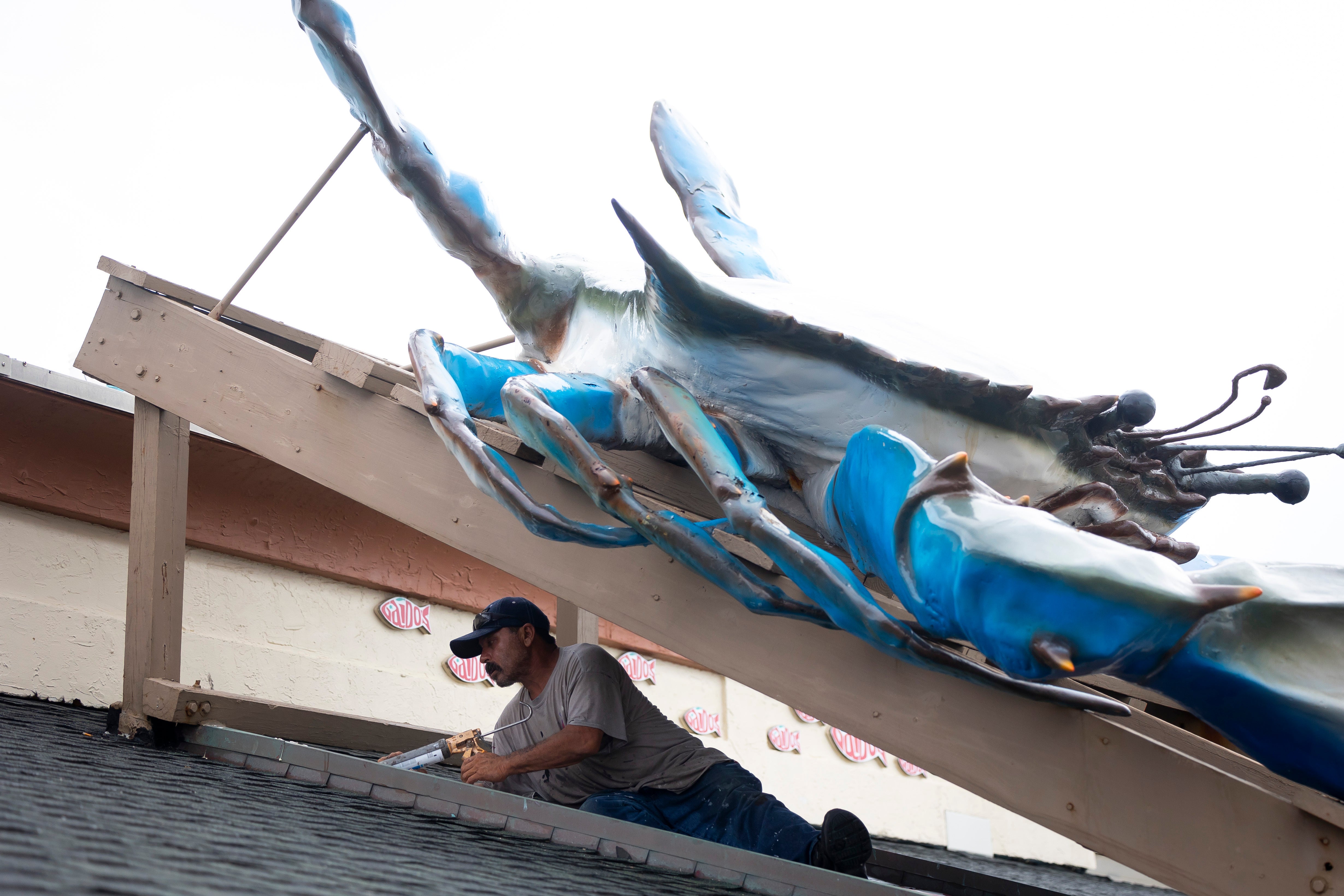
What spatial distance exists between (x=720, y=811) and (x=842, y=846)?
1.24ft

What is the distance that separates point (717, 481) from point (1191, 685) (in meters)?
0.93

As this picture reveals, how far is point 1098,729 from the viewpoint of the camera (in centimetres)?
229

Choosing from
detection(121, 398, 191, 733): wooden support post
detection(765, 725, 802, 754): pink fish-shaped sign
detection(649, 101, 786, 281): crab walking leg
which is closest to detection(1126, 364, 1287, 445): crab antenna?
detection(649, 101, 786, 281): crab walking leg

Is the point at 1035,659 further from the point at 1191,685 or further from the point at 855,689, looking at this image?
the point at 855,689

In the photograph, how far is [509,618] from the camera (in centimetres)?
320

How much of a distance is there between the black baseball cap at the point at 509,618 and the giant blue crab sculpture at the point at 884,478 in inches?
23.6

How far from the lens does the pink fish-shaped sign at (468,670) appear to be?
4.94 metres

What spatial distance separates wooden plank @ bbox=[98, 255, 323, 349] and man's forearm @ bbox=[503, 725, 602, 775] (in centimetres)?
134

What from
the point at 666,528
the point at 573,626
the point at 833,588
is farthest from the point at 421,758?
the point at 833,588

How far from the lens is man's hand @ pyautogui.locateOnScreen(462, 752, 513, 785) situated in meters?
2.88

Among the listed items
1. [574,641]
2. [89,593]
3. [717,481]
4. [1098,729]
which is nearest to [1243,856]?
[1098,729]

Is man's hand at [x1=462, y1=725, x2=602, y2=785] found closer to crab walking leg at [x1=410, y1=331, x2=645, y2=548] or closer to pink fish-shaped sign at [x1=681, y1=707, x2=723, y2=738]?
crab walking leg at [x1=410, y1=331, x2=645, y2=548]

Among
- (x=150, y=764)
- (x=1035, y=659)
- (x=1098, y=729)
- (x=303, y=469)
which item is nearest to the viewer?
(x=1035, y=659)

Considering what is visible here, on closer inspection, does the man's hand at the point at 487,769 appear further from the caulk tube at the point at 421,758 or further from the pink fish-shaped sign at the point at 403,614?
the pink fish-shaped sign at the point at 403,614
